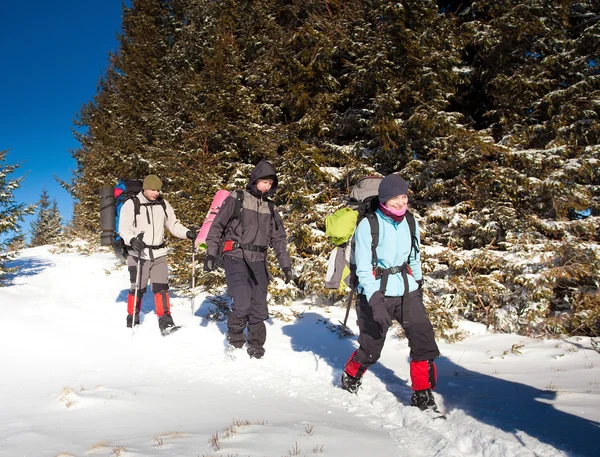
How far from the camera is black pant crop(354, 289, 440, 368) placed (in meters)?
3.78

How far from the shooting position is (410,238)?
13.0 ft

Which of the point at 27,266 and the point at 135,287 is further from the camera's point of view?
the point at 27,266

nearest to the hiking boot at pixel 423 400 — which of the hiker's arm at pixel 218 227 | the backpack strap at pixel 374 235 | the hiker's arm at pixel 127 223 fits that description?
the backpack strap at pixel 374 235

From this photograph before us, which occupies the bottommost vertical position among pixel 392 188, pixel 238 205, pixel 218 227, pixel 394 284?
pixel 394 284

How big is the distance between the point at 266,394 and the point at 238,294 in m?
1.57

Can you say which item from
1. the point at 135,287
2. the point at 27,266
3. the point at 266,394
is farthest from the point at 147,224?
the point at 27,266

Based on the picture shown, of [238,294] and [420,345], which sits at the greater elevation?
[238,294]

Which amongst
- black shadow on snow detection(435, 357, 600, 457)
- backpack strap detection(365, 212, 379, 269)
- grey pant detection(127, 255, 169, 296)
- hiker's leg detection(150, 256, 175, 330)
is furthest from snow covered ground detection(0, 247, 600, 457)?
backpack strap detection(365, 212, 379, 269)

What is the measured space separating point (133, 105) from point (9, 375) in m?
14.9

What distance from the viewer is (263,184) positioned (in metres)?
5.42

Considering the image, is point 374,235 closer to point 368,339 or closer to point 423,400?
point 368,339

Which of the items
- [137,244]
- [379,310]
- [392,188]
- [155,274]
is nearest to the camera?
[379,310]

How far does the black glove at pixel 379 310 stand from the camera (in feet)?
11.6

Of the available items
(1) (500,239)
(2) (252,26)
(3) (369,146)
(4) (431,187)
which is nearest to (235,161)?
(3) (369,146)
